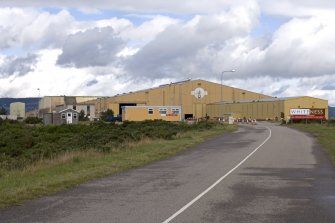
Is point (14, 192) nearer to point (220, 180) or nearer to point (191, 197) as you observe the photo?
point (191, 197)

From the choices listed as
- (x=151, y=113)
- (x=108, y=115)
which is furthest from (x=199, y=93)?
(x=151, y=113)

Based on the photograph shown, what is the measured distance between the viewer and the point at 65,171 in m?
18.3

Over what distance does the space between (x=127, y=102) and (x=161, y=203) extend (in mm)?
122851

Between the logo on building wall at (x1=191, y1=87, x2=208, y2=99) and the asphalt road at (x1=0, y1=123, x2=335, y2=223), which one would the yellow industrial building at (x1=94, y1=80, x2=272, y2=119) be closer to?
the logo on building wall at (x1=191, y1=87, x2=208, y2=99)

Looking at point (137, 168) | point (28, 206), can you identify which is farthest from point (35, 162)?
point (28, 206)

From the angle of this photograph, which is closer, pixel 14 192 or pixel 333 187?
pixel 14 192

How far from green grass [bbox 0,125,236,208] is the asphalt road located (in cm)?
54

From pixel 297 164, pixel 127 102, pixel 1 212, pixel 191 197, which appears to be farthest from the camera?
pixel 127 102

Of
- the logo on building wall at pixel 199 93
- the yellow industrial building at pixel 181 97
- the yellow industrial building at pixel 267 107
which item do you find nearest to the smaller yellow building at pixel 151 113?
the yellow industrial building at pixel 267 107

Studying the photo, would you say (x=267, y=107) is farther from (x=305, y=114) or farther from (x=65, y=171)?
(x=65, y=171)

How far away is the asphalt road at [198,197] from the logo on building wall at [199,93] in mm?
112372

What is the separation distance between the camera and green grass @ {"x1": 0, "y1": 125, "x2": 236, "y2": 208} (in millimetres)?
13258

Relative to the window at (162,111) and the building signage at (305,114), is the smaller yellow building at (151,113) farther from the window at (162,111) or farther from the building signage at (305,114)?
the building signage at (305,114)

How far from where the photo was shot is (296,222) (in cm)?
952
